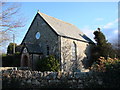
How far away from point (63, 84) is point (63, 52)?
532 inches

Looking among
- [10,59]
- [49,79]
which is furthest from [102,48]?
[49,79]

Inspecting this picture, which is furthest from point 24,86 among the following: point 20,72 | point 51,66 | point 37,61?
point 37,61

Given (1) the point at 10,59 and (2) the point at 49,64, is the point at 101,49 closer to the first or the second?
(2) the point at 49,64

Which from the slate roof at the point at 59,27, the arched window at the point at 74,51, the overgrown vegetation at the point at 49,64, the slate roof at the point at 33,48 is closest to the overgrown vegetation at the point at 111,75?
the overgrown vegetation at the point at 49,64

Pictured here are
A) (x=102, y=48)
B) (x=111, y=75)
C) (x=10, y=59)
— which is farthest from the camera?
(x=102, y=48)

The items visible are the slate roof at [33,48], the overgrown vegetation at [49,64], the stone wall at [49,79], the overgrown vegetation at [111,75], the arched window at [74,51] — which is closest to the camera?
the overgrown vegetation at [111,75]

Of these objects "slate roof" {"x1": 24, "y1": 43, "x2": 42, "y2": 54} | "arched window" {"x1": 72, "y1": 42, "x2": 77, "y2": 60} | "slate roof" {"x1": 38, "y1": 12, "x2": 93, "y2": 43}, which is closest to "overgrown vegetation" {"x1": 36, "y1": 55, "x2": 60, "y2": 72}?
"slate roof" {"x1": 24, "y1": 43, "x2": 42, "y2": 54}

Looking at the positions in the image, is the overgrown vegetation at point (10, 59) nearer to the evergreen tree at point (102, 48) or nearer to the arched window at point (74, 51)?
the arched window at point (74, 51)

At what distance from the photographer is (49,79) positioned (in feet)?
33.4

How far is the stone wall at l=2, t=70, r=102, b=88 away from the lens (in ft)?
32.1

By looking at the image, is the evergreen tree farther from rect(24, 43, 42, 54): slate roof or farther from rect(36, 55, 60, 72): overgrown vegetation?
rect(24, 43, 42, 54): slate roof

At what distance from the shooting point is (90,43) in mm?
31219

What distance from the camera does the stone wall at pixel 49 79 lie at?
9.78 meters

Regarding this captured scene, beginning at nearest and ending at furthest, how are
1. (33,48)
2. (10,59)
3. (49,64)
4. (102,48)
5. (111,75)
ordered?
1. (111,75)
2. (49,64)
3. (33,48)
4. (10,59)
5. (102,48)
